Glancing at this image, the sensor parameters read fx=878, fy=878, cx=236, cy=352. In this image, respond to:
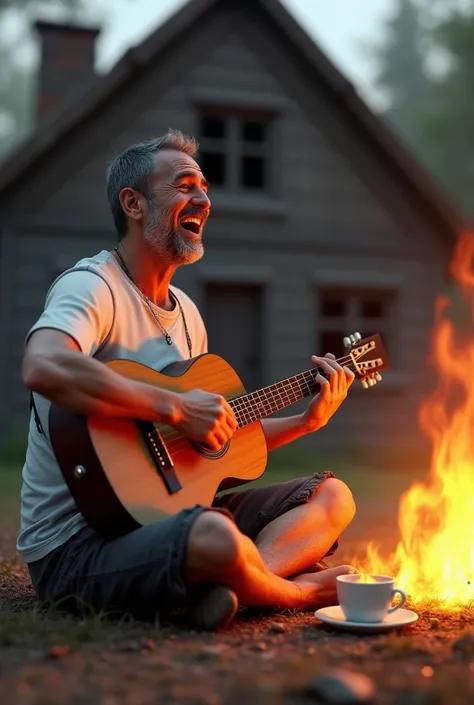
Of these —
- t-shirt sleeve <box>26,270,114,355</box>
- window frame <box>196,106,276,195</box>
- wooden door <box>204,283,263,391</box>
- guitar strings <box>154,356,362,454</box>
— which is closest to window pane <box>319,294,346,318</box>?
wooden door <box>204,283,263,391</box>

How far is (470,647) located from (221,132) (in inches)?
431

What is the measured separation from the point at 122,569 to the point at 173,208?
1559 millimetres

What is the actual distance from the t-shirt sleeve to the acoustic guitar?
157mm

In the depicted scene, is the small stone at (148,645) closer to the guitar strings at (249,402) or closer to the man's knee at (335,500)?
the guitar strings at (249,402)

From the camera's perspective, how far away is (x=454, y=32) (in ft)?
87.6

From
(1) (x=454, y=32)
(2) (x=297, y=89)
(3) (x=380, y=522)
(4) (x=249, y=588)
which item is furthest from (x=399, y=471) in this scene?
(1) (x=454, y=32)

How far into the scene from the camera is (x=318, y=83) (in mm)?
12492

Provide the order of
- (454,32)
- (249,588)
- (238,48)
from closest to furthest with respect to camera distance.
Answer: (249,588)
(238,48)
(454,32)

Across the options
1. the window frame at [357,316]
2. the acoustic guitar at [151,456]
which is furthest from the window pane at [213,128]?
the acoustic guitar at [151,456]

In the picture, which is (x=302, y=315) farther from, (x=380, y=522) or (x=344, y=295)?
(x=380, y=522)

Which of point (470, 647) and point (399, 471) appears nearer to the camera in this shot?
point (470, 647)

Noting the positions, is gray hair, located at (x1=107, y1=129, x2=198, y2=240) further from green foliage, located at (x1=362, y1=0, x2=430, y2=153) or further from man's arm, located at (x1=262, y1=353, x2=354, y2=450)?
green foliage, located at (x1=362, y1=0, x2=430, y2=153)

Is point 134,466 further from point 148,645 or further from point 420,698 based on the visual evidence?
point 420,698

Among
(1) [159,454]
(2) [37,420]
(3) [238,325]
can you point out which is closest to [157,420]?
(1) [159,454]
